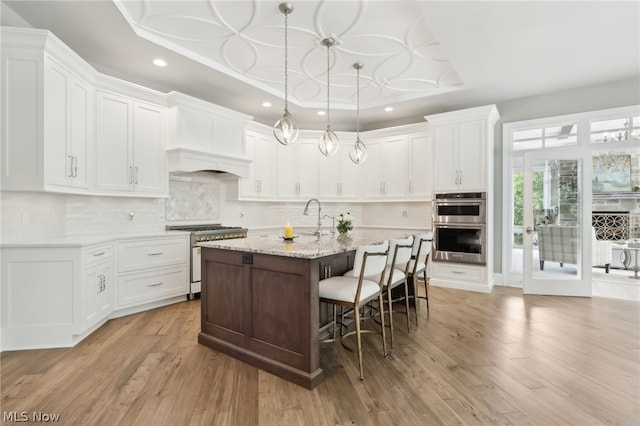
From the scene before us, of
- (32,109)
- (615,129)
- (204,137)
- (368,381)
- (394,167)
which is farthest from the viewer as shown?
(394,167)

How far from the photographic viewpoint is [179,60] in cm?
361

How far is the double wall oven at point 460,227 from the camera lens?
4.66 meters

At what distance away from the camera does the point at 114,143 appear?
3.72m

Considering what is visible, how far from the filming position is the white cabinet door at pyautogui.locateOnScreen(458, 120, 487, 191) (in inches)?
184

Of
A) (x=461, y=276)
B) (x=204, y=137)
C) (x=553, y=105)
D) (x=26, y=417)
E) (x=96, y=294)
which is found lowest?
(x=26, y=417)

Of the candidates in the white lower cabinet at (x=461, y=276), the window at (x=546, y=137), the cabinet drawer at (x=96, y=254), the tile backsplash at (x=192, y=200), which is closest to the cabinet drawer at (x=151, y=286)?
the cabinet drawer at (x=96, y=254)

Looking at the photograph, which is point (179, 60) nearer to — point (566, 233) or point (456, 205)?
point (456, 205)

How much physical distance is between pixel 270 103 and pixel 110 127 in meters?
2.34

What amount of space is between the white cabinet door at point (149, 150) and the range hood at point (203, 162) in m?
0.14

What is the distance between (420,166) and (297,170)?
2232 millimetres

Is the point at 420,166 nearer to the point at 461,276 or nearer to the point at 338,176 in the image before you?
the point at 338,176

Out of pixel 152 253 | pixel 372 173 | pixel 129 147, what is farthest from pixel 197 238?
pixel 372 173

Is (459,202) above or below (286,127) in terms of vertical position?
below

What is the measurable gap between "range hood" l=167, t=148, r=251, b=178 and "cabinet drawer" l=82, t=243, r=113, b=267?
4.32 ft
